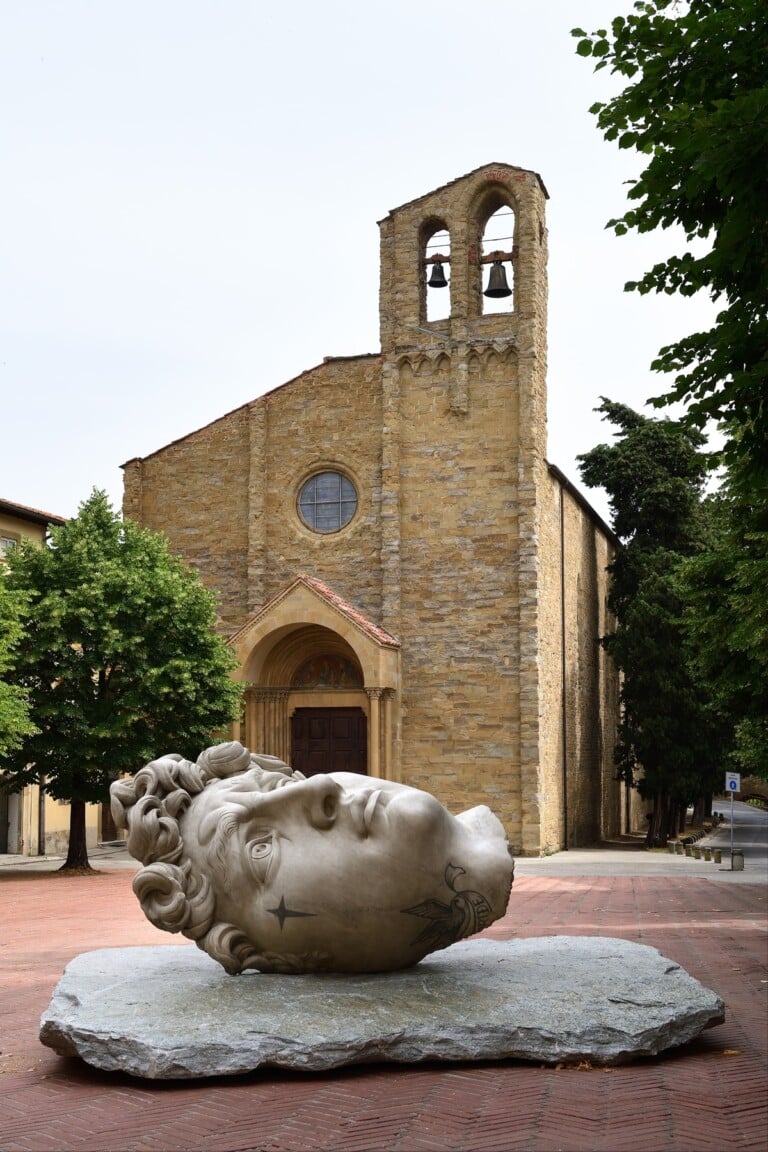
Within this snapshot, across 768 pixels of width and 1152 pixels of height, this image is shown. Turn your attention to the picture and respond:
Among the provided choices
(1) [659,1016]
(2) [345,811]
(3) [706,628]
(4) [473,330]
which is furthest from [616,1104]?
(4) [473,330]

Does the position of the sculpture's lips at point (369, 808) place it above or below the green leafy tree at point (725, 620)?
below

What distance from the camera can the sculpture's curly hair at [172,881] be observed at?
668cm

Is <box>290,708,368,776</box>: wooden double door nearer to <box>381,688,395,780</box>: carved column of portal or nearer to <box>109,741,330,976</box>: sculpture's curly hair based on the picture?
<box>381,688,395,780</box>: carved column of portal

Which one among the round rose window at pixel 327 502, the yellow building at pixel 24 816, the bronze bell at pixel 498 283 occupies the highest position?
the bronze bell at pixel 498 283

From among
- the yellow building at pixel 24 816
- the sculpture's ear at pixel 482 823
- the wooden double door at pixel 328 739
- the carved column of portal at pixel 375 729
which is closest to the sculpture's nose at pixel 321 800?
the sculpture's ear at pixel 482 823

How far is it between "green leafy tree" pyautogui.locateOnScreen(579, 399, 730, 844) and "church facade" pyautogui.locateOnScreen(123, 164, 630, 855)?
7.08 ft

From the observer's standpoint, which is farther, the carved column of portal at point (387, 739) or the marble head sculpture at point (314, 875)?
the carved column of portal at point (387, 739)

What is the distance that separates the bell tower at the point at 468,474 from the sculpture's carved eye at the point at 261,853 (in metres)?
21.0

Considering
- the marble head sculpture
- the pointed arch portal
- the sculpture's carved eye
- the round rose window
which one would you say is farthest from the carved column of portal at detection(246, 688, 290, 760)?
the sculpture's carved eye

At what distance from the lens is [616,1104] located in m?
5.34

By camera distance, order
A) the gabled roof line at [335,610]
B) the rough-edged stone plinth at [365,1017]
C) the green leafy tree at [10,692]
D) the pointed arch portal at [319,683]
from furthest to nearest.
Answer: the pointed arch portal at [319,683], the gabled roof line at [335,610], the green leafy tree at [10,692], the rough-edged stone plinth at [365,1017]

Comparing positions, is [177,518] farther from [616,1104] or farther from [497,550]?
[616,1104]

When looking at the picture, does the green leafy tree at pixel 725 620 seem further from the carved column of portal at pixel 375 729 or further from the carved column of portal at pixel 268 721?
the carved column of portal at pixel 268 721

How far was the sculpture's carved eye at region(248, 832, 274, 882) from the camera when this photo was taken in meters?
6.62
